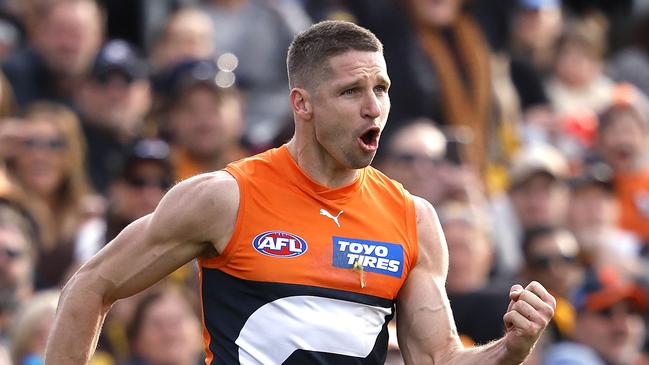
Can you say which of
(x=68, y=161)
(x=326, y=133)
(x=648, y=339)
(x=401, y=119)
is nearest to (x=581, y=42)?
(x=401, y=119)

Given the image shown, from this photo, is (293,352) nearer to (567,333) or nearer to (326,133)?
(326,133)

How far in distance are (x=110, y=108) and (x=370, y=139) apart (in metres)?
5.78

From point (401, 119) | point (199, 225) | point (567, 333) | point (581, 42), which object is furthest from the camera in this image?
point (581, 42)

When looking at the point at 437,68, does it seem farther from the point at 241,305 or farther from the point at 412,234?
the point at 241,305

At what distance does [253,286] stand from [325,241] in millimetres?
322

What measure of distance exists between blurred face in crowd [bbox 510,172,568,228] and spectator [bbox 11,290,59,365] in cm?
439

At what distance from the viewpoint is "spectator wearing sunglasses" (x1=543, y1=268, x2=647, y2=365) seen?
988cm

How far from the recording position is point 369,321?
230 inches

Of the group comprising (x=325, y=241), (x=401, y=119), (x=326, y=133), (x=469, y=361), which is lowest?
(x=401, y=119)

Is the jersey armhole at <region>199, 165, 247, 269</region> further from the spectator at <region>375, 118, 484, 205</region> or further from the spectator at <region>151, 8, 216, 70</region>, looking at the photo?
the spectator at <region>151, 8, 216, 70</region>

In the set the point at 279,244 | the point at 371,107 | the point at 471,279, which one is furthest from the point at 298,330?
the point at 471,279

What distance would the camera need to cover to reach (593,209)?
1202cm

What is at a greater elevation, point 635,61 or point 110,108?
point 110,108

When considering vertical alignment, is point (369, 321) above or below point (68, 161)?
above
